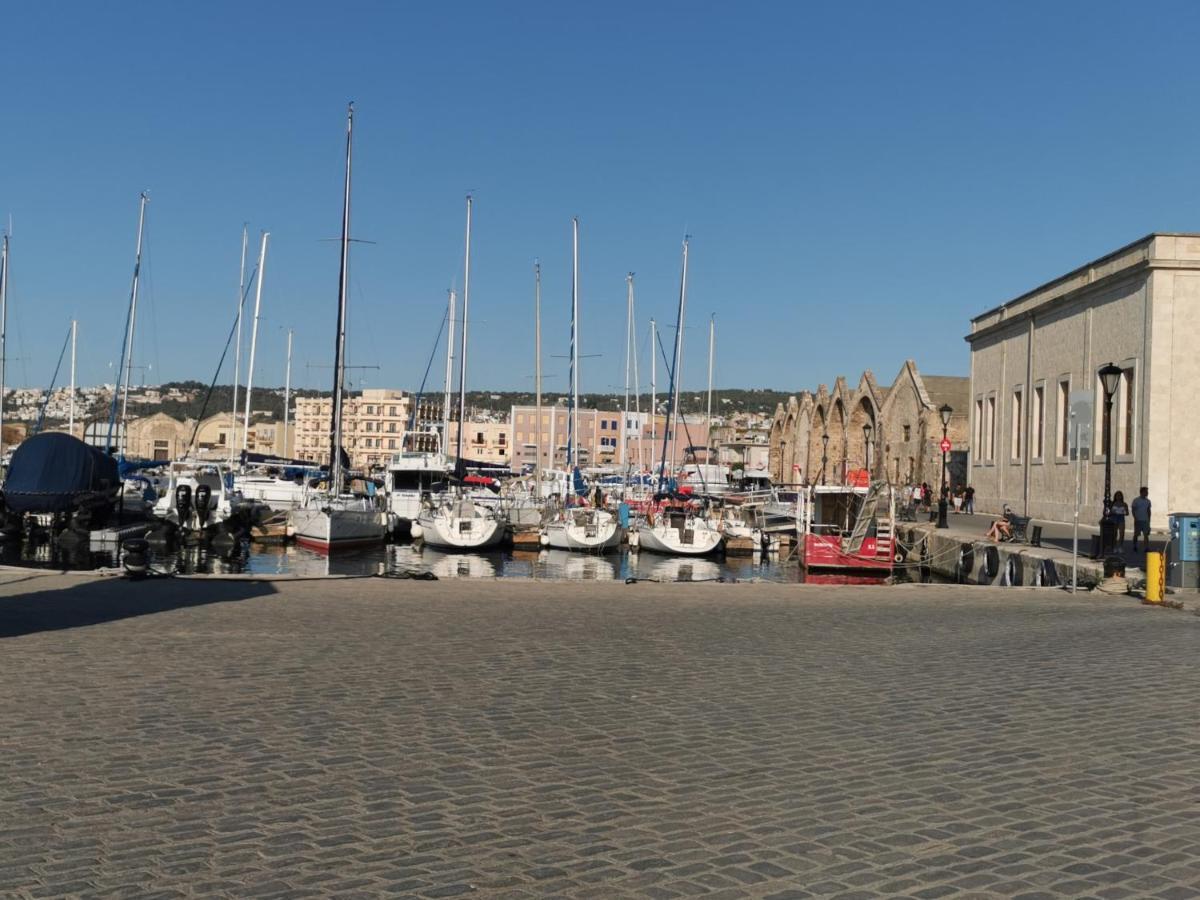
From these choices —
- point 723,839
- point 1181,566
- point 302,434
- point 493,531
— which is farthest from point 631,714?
point 302,434

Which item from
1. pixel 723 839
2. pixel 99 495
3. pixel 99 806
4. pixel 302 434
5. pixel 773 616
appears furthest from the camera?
pixel 302 434

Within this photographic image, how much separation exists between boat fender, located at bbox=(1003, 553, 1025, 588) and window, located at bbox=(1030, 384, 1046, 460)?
63.1ft

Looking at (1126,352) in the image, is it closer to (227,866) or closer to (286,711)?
(286,711)

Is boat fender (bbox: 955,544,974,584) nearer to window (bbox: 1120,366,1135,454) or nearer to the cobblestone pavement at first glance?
window (bbox: 1120,366,1135,454)

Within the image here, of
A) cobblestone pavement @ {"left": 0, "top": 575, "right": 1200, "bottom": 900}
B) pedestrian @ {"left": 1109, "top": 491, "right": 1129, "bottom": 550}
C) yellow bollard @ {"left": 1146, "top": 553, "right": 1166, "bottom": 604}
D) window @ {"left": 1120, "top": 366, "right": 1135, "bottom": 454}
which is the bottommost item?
cobblestone pavement @ {"left": 0, "top": 575, "right": 1200, "bottom": 900}

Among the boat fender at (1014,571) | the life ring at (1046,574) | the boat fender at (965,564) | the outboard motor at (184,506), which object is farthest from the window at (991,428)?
the outboard motor at (184,506)

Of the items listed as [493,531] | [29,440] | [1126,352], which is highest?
[1126,352]

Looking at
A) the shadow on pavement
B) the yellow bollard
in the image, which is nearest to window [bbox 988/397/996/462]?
the yellow bollard

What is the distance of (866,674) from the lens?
40.2 feet

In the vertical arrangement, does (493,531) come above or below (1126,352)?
below

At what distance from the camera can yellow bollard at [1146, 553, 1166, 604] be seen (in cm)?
2025

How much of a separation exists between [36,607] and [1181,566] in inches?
769

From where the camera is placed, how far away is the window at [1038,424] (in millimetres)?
48250

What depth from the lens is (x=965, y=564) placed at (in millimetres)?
35469
